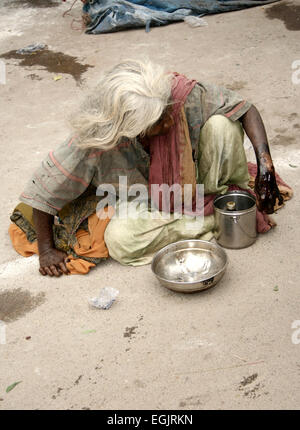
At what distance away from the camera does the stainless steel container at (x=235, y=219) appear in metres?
3.21

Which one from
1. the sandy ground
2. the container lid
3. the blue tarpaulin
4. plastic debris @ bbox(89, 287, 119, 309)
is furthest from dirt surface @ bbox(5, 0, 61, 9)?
plastic debris @ bbox(89, 287, 119, 309)

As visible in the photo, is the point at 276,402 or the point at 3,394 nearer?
the point at 276,402

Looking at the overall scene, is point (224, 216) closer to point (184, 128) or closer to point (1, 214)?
point (184, 128)

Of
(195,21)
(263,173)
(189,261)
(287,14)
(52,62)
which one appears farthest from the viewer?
(195,21)

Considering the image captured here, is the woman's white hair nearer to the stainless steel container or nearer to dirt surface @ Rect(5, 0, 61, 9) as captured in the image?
the stainless steel container

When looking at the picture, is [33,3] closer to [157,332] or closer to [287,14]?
[287,14]

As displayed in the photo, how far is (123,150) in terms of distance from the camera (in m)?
3.20

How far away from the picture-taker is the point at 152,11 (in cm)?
694

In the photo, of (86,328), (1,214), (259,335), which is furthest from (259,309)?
(1,214)

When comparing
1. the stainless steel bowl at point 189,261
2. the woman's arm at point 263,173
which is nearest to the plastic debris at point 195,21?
the woman's arm at point 263,173

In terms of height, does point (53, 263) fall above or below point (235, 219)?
below

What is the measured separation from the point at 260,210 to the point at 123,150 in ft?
2.73

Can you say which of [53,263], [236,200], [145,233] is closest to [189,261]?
[145,233]

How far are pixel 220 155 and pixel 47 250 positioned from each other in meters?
1.14
